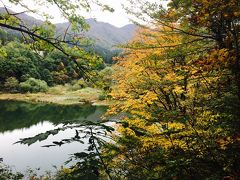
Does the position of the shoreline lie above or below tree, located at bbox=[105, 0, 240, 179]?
below

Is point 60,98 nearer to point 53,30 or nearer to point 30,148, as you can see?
point 30,148

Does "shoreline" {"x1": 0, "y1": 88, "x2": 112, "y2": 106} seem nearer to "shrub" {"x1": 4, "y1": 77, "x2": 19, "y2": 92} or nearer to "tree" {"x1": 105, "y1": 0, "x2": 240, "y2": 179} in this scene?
"shrub" {"x1": 4, "y1": 77, "x2": 19, "y2": 92}

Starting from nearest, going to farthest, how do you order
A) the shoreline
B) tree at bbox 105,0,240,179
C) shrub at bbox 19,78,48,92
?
tree at bbox 105,0,240,179 < the shoreline < shrub at bbox 19,78,48,92

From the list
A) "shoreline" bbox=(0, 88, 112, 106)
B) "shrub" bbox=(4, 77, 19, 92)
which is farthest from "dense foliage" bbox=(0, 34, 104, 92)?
"shoreline" bbox=(0, 88, 112, 106)

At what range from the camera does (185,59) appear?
10.6 meters

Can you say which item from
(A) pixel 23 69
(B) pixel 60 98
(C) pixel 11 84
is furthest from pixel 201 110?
(A) pixel 23 69

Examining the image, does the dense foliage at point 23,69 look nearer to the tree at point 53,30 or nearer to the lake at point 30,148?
the lake at point 30,148

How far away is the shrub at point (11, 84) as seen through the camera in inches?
2215

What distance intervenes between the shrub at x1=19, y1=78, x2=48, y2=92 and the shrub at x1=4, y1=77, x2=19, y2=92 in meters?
1.12

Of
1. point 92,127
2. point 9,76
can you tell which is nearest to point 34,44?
point 92,127

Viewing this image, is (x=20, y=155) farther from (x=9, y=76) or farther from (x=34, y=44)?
(x=9, y=76)

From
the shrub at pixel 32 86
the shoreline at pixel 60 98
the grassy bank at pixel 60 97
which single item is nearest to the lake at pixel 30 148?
the shoreline at pixel 60 98

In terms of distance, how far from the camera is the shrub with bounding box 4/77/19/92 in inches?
2215

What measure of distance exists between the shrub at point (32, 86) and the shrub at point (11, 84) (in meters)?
1.12
